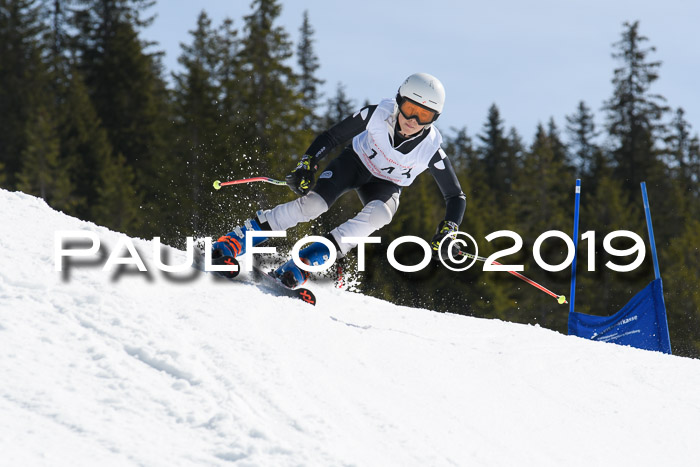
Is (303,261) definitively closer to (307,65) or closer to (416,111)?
(416,111)

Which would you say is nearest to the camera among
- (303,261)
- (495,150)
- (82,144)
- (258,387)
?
(258,387)

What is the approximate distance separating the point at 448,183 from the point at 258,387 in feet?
9.65

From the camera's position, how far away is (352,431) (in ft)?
8.96

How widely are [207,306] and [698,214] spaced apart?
3692 centimetres

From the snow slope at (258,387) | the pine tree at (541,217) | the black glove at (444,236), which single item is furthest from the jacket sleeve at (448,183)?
the pine tree at (541,217)

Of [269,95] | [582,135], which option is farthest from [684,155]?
[269,95]

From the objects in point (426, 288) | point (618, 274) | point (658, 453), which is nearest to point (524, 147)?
point (618, 274)

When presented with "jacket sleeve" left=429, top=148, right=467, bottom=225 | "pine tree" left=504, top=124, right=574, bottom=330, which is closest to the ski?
"jacket sleeve" left=429, top=148, right=467, bottom=225

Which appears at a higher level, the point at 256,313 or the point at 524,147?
the point at 524,147

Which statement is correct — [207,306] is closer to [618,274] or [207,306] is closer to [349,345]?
[349,345]

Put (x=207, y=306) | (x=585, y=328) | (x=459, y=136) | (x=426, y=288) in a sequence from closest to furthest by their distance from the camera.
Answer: (x=207, y=306) → (x=585, y=328) → (x=426, y=288) → (x=459, y=136)

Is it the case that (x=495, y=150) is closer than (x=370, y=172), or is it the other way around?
(x=370, y=172)

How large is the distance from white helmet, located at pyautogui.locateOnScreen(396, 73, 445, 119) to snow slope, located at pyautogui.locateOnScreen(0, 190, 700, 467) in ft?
5.45

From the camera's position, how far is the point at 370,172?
5305 mm
